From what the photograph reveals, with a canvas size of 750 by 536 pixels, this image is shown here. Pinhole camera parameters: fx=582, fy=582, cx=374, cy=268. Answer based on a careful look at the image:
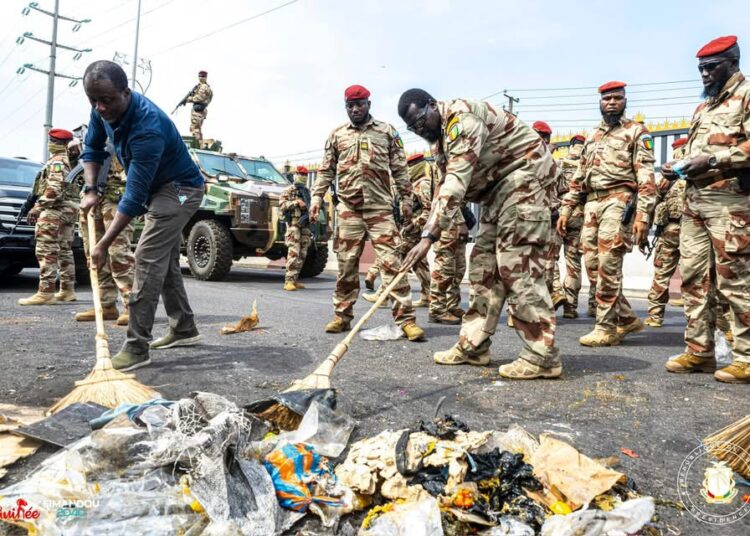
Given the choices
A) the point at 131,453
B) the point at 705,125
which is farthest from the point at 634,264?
the point at 131,453

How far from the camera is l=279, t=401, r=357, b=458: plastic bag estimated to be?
6.95 ft

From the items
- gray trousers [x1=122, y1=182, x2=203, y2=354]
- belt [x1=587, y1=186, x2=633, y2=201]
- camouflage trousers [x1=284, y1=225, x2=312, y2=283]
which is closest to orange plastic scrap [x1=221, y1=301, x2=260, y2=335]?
gray trousers [x1=122, y1=182, x2=203, y2=354]

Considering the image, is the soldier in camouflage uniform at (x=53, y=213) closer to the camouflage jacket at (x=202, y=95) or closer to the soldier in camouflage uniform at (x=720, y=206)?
the soldier in camouflage uniform at (x=720, y=206)

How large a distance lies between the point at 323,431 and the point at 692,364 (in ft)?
8.15

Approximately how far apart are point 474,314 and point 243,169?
7.59 m

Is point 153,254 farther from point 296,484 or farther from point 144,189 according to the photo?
point 296,484

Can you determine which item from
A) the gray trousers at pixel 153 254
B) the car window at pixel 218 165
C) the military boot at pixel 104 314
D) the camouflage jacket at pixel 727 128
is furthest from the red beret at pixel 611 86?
the car window at pixel 218 165

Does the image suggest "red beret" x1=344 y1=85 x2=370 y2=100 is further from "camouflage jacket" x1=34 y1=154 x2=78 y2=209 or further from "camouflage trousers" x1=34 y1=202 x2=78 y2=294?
"camouflage trousers" x1=34 y1=202 x2=78 y2=294

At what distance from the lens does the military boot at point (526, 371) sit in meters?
3.26

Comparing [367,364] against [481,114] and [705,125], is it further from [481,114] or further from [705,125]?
[705,125]

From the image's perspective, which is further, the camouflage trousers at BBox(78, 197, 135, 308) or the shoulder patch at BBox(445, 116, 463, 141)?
the camouflage trousers at BBox(78, 197, 135, 308)

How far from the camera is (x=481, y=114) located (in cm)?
319

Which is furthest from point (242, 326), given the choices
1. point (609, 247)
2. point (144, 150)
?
point (609, 247)

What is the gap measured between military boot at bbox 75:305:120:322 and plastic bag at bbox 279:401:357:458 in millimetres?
3495
